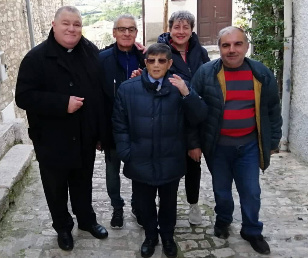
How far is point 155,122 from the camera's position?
8.89 ft

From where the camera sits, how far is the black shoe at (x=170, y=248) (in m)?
3.01

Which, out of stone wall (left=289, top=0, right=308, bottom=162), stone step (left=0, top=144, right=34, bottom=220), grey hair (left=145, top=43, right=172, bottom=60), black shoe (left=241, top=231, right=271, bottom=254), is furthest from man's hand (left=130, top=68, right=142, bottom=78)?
stone wall (left=289, top=0, right=308, bottom=162)

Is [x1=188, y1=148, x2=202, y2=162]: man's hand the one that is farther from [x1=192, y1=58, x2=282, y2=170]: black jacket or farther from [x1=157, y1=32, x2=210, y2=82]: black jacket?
[x1=157, y1=32, x2=210, y2=82]: black jacket

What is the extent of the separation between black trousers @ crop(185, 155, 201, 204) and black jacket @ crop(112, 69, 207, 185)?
1.54 ft

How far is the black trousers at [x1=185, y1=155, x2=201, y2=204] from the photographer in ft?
10.9

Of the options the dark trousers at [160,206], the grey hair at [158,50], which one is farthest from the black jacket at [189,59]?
the dark trousers at [160,206]

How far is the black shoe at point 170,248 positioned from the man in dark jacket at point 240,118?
1.99ft

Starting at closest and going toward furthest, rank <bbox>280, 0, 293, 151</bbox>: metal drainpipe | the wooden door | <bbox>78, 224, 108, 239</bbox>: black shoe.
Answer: <bbox>78, 224, 108, 239</bbox>: black shoe
<bbox>280, 0, 293, 151</bbox>: metal drainpipe
the wooden door

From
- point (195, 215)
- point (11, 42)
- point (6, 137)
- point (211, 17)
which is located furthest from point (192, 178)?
point (211, 17)

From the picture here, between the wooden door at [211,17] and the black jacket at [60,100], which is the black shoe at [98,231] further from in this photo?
the wooden door at [211,17]

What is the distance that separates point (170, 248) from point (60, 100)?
139 cm

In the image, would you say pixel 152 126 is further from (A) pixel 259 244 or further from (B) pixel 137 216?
(A) pixel 259 244

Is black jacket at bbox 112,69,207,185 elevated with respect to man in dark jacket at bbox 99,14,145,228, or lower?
→ lower

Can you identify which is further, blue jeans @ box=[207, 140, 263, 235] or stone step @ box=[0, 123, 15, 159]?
stone step @ box=[0, 123, 15, 159]
